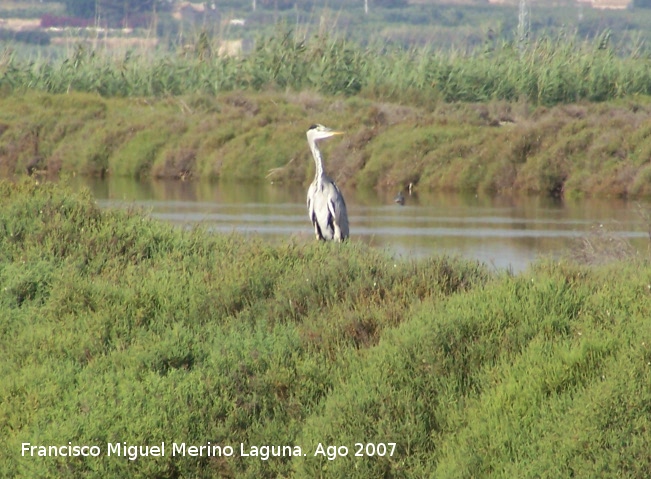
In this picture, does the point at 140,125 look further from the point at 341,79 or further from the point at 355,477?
the point at 355,477

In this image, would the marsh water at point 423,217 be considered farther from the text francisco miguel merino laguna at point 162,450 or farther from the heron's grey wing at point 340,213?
the text francisco miguel merino laguna at point 162,450

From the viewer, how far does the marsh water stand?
651 inches

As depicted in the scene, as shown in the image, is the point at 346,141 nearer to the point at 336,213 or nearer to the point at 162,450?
the point at 336,213

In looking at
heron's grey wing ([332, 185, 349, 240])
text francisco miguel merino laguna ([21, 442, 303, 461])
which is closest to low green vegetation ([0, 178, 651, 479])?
text francisco miguel merino laguna ([21, 442, 303, 461])

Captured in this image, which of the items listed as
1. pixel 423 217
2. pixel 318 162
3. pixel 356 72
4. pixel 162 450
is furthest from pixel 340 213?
pixel 356 72

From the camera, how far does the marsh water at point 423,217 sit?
16531mm

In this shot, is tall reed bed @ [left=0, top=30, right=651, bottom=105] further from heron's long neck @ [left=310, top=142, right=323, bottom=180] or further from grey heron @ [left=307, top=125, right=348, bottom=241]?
grey heron @ [left=307, top=125, right=348, bottom=241]

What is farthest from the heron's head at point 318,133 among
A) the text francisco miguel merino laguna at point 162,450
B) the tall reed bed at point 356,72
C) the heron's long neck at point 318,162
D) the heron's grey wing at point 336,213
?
the tall reed bed at point 356,72

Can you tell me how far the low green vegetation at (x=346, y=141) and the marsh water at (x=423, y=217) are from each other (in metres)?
0.92

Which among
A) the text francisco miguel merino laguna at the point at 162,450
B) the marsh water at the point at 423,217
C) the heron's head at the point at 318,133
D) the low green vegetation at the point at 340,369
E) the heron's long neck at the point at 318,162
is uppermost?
the heron's head at the point at 318,133

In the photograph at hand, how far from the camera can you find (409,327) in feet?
23.4

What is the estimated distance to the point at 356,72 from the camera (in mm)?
34594

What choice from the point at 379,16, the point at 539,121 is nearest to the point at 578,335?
the point at 539,121

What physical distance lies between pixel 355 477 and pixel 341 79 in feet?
94.2
